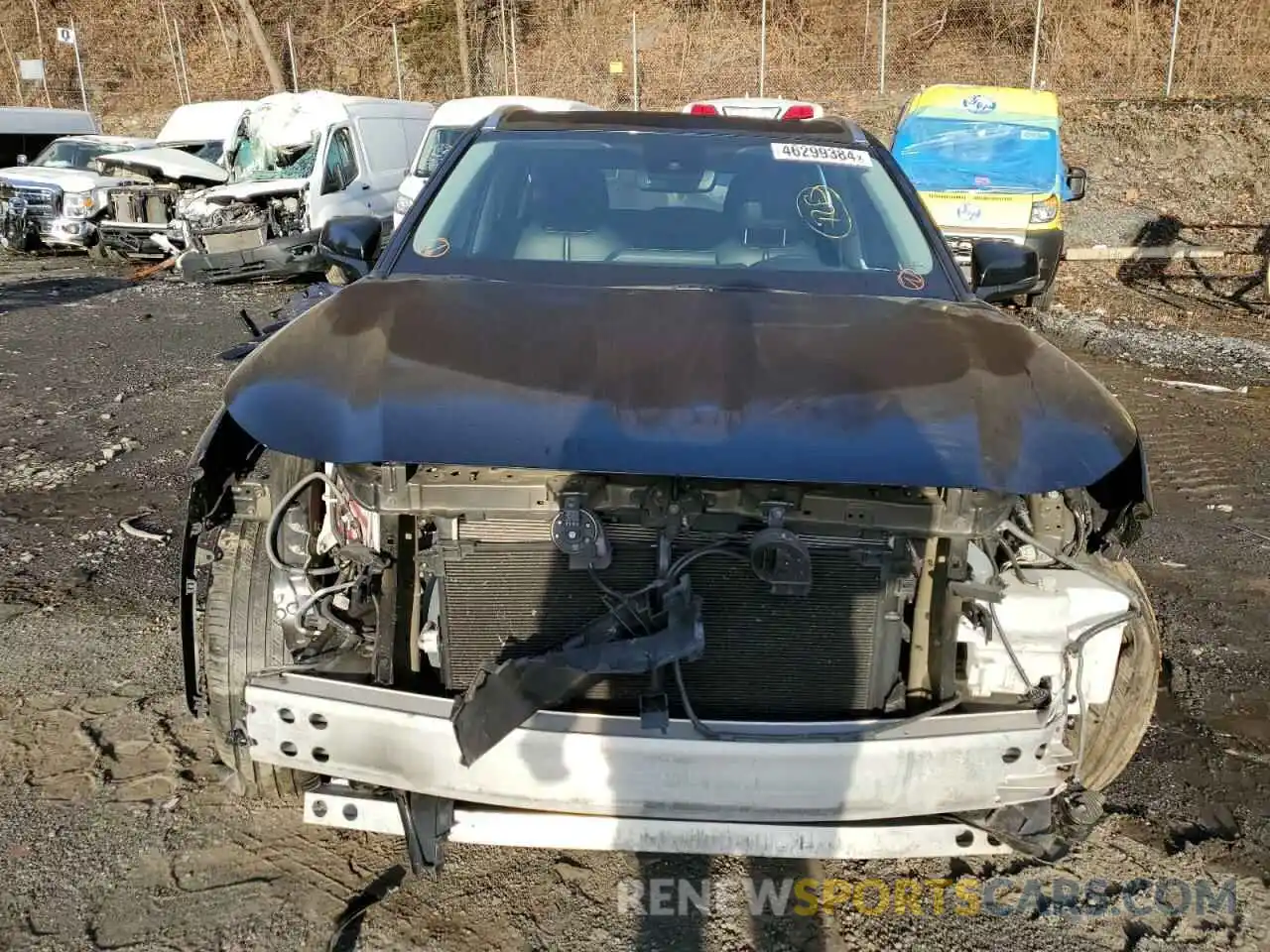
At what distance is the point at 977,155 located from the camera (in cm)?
1079

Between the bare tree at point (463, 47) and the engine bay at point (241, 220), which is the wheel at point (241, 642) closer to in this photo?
the engine bay at point (241, 220)

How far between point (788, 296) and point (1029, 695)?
124 centimetres

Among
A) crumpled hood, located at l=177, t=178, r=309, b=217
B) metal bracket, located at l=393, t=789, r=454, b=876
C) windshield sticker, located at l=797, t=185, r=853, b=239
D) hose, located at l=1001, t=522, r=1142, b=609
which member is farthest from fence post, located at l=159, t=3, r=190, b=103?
hose, located at l=1001, t=522, r=1142, b=609

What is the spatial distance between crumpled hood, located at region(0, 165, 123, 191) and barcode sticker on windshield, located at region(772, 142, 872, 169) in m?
13.0

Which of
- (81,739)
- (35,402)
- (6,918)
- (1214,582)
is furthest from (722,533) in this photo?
(35,402)

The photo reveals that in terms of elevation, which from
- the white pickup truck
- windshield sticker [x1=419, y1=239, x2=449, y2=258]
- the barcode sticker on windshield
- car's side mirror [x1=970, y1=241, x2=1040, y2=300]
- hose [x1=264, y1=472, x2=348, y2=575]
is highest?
the barcode sticker on windshield

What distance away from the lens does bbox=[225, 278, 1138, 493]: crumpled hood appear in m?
2.13

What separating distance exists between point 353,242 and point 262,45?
79.4 feet

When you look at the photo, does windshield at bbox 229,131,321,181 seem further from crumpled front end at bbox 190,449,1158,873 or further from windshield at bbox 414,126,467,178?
crumpled front end at bbox 190,449,1158,873

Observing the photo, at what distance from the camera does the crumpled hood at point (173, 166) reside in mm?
13227

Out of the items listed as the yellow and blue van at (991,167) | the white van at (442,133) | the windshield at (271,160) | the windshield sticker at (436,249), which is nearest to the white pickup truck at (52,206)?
the windshield at (271,160)

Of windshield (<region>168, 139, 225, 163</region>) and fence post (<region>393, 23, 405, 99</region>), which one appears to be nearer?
windshield (<region>168, 139, 225, 163</region>)

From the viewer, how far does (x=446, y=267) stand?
3.11 meters

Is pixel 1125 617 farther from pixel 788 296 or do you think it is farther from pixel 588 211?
pixel 588 211
